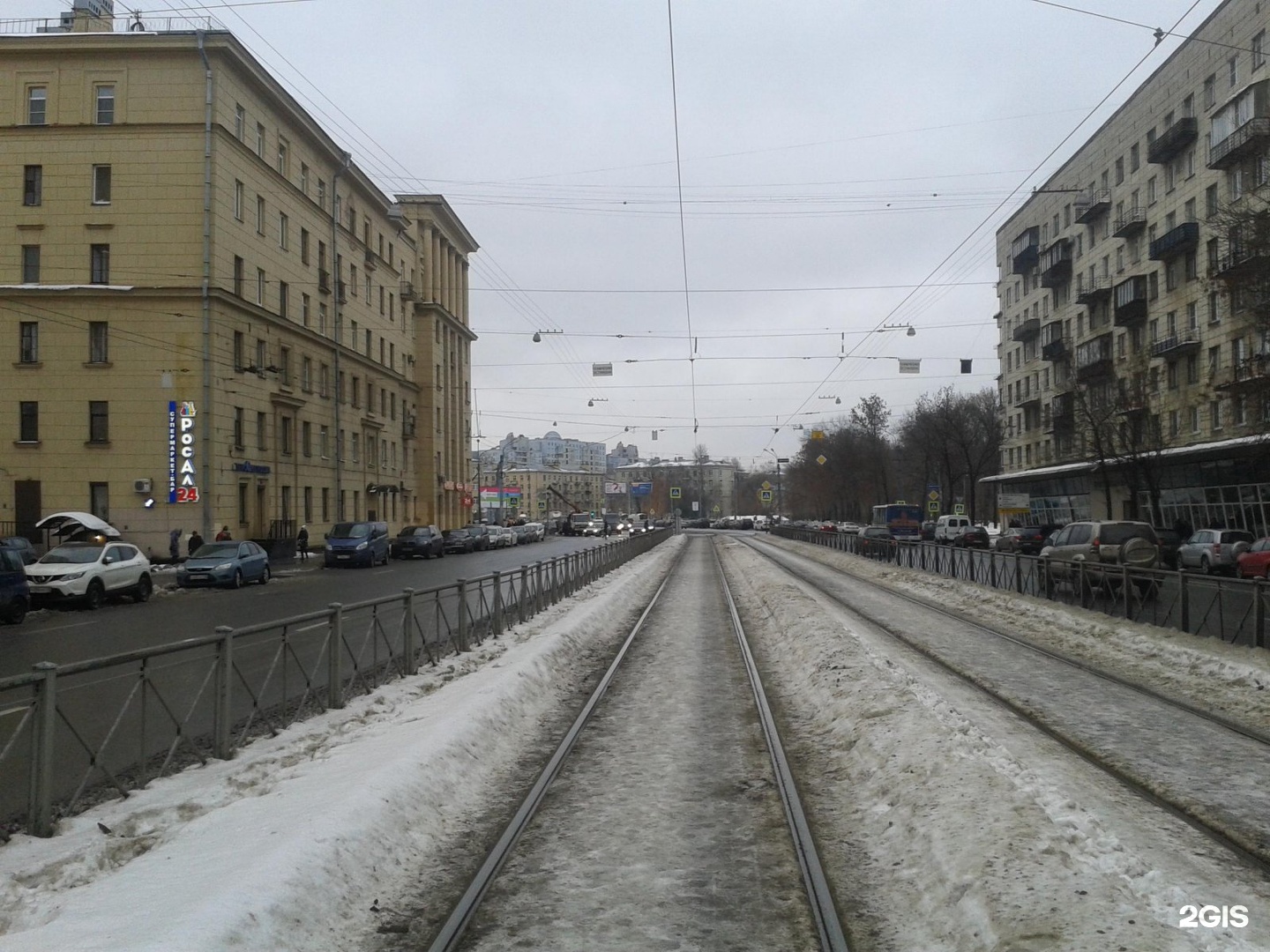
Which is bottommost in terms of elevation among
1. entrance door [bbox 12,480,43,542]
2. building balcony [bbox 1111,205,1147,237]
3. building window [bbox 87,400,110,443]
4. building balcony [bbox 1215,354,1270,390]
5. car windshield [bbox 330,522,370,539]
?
car windshield [bbox 330,522,370,539]

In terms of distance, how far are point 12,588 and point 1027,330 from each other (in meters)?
58.3

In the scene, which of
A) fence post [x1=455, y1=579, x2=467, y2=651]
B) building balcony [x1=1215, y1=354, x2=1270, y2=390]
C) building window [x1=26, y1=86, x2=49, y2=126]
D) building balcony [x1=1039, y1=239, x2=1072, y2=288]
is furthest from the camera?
building balcony [x1=1039, y1=239, x2=1072, y2=288]

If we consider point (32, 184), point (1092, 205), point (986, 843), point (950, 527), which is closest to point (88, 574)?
point (986, 843)

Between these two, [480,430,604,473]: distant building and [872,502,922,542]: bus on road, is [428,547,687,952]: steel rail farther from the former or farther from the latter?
[480,430,604,473]: distant building

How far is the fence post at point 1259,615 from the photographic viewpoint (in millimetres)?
12656

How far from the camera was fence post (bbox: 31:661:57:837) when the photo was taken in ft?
18.8

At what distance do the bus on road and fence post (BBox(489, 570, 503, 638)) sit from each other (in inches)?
1691

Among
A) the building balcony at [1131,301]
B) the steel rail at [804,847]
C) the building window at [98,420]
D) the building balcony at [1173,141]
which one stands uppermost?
the building balcony at [1173,141]

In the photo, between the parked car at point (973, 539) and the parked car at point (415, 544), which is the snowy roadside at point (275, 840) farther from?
the parked car at point (973, 539)

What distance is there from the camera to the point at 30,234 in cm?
3644

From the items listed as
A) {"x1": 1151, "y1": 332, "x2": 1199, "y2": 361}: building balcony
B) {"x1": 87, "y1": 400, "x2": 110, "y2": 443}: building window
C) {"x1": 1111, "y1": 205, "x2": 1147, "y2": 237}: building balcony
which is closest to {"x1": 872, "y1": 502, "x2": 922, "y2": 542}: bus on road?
{"x1": 1151, "y1": 332, "x2": 1199, "y2": 361}: building balcony

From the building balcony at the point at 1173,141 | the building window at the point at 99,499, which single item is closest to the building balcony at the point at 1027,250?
the building balcony at the point at 1173,141

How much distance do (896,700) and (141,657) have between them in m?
6.13

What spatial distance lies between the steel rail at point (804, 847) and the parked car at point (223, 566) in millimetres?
21479
